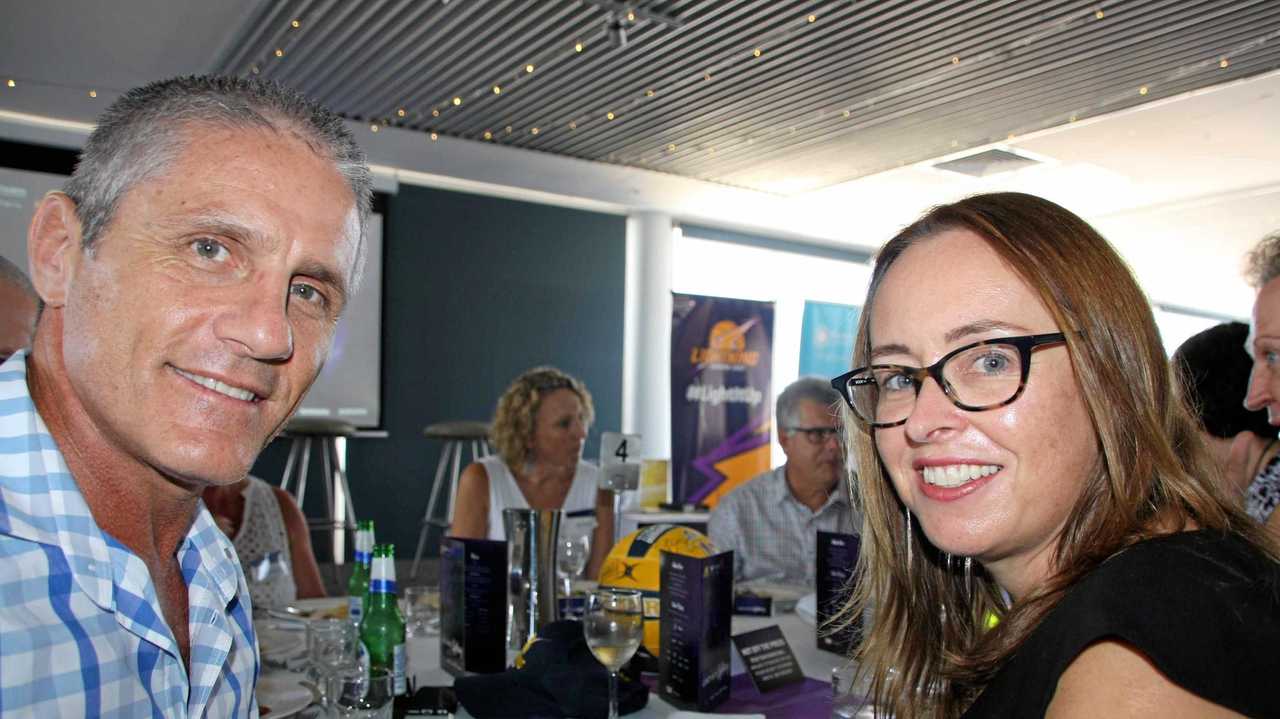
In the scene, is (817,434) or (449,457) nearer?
(817,434)

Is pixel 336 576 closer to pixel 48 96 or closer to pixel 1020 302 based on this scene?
pixel 48 96

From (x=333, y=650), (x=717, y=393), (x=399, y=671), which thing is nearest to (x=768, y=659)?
(x=399, y=671)

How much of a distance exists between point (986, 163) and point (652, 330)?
3411 millimetres

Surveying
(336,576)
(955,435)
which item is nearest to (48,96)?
(336,576)

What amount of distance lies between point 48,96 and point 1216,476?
6915mm

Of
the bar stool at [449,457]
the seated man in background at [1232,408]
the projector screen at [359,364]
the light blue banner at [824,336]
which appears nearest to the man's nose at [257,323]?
the seated man in background at [1232,408]

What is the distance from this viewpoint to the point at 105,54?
520 cm

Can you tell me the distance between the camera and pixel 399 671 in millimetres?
1835

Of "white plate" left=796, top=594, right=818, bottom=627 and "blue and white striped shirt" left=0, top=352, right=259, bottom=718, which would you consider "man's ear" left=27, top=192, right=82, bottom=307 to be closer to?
"blue and white striped shirt" left=0, top=352, right=259, bottom=718

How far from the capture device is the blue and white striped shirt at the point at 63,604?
2.93 feet

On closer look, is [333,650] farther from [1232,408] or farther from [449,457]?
[449,457]

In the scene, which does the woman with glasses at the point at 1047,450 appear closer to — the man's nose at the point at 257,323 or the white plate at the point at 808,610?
the man's nose at the point at 257,323

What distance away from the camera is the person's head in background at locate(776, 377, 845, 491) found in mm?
3691

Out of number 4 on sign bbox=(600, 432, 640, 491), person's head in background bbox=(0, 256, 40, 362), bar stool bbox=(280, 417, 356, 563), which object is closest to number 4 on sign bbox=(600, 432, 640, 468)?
number 4 on sign bbox=(600, 432, 640, 491)
